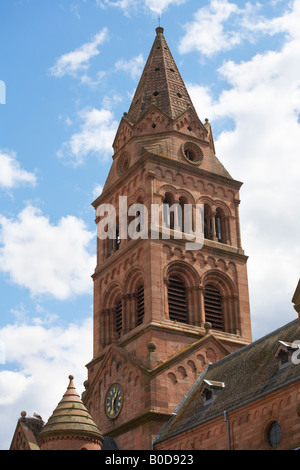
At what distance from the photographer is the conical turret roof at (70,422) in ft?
140

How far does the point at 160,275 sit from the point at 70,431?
13518 millimetres

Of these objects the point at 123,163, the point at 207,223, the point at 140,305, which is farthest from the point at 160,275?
the point at 123,163

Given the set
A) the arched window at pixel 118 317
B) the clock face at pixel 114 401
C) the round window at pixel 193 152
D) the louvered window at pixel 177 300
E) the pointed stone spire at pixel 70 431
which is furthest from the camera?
the round window at pixel 193 152

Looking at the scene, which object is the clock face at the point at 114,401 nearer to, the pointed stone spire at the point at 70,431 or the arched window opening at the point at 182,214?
the pointed stone spire at the point at 70,431

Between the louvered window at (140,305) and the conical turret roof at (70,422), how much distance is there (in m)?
9.53

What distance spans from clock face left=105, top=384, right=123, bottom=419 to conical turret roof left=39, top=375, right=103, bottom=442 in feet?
16.6

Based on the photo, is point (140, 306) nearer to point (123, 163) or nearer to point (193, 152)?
point (123, 163)

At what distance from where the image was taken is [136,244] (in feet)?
178

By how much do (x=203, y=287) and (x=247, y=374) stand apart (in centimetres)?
1299

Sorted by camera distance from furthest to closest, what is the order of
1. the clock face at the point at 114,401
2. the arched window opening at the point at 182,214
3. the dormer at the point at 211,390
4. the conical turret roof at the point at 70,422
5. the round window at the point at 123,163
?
the round window at the point at 123,163
the arched window opening at the point at 182,214
the clock face at the point at 114,401
the dormer at the point at 211,390
the conical turret roof at the point at 70,422

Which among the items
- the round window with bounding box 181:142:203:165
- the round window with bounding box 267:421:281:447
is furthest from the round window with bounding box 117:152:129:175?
the round window with bounding box 267:421:281:447

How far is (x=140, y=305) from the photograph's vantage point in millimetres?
53562

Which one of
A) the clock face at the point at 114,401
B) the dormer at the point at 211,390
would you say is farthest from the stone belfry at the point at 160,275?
the dormer at the point at 211,390

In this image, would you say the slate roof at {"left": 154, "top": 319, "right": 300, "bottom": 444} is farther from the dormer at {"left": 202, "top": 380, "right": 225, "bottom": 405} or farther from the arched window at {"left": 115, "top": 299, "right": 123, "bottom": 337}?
the arched window at {"left": 115, "top": 299, "right": 123, "bottom": 337}
